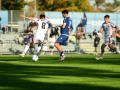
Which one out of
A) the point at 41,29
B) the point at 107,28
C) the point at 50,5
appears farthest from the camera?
the point at 50,5

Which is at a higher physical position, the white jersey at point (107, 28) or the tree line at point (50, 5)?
the tree line at point (50, 5)

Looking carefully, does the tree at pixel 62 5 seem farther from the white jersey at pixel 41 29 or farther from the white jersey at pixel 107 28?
the white jersey at pixel 41 29

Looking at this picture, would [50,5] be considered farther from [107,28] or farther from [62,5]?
[107,28]

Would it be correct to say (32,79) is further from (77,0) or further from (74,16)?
(77,0)

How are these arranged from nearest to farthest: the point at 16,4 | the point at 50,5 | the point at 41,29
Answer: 1. the point at 41,29
2. the point at 16,4
3. the point at 50,5

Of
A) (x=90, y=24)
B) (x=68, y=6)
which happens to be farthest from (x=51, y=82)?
(x=68, y=6)

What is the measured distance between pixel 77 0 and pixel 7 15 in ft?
108

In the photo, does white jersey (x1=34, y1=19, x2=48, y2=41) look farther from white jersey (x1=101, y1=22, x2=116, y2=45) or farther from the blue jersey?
white jersey (x1=101, y1=22, x2=116, y2=45)

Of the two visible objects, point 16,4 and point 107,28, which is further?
point 16,4

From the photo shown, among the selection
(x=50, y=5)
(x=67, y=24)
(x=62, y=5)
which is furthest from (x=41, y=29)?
(x=50, y=5)

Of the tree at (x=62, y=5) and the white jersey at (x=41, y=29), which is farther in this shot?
the tree at (x=62, y=5)

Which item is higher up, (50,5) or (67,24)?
(50,5)

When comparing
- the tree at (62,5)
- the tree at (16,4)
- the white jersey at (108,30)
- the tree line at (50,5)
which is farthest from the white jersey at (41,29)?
the tree at (62,5)

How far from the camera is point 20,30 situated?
160ft
